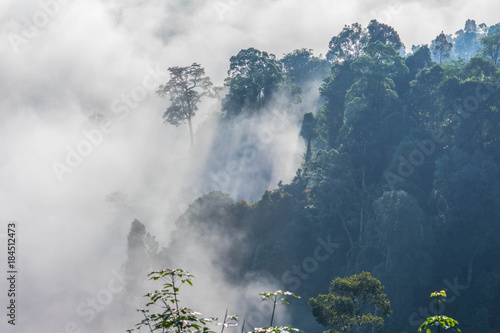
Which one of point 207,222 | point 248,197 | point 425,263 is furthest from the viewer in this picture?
point 248,197

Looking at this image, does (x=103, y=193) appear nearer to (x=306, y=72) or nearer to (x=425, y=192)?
(x=306, y=72)

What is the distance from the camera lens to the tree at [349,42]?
71312 mm

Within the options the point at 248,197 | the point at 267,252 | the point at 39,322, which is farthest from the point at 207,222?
the point at 39,322

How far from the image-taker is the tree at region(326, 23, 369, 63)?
71.3m

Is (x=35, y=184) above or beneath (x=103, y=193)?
above

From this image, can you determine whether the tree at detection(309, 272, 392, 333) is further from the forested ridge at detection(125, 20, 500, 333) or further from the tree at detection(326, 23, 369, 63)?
the tree at detection(326, 23, 369, 63)

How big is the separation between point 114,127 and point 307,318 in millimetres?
76034

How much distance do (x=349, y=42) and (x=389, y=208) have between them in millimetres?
39034

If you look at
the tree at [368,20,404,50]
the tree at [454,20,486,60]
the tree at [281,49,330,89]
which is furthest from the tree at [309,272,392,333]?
the tree at [454,20,486,60]

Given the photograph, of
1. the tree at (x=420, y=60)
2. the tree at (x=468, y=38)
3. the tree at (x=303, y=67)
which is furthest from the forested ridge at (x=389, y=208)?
the tree at (x=468, y=38)

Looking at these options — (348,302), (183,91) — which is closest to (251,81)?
(183,91)

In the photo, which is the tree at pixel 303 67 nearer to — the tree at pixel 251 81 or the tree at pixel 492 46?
the tree at pixel 251 81

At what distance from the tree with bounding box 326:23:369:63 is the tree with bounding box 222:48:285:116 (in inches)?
442

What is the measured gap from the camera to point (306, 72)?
8831cm
